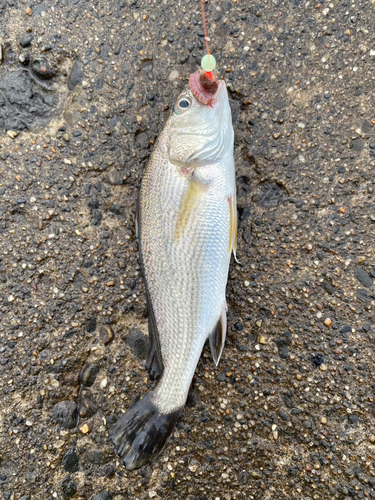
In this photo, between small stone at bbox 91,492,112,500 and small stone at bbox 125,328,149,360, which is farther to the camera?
small stone at bbox 125,328,149,360

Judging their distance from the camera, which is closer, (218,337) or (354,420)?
(354,420)

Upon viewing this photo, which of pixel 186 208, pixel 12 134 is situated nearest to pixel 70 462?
pixel 186 208

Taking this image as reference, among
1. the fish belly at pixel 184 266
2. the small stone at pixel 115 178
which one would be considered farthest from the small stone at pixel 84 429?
the small stone at pixel 115 178

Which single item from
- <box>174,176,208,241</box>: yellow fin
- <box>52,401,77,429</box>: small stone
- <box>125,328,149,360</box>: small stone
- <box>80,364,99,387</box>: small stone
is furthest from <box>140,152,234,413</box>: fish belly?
<box>52,401,77,429</box>: small stone

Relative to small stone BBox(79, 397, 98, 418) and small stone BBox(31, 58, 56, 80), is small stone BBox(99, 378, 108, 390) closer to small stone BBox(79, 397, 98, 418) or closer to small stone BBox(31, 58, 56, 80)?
small stone BBox(79, 397, 98, 418)

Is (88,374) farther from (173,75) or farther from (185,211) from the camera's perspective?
(173,75)

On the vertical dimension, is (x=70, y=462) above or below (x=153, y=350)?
below
